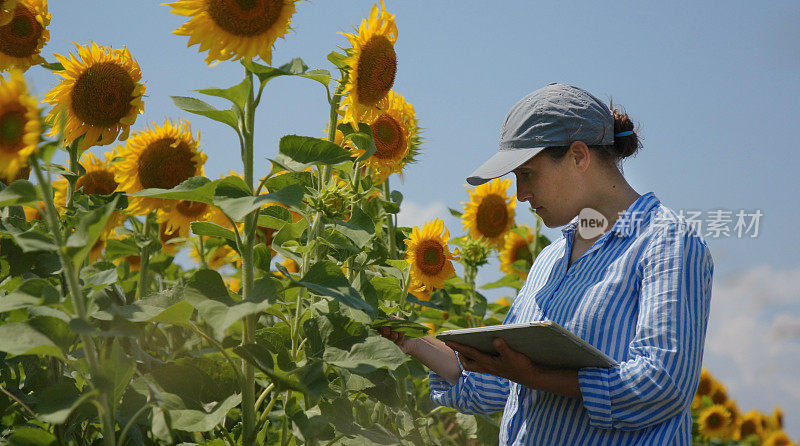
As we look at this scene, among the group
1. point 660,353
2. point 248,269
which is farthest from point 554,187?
point 248,269

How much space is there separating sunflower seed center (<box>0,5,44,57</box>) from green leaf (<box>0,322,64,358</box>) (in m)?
1.32

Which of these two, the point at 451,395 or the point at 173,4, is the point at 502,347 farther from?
the point at 173,4

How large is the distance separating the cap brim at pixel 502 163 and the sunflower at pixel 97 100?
96 cm

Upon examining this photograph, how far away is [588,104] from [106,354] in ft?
4.44

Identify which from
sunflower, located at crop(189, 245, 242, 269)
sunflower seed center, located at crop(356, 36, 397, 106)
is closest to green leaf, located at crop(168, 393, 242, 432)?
sunflower seed center, located at crop(356, 36, 397, 106)

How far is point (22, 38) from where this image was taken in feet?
7.93

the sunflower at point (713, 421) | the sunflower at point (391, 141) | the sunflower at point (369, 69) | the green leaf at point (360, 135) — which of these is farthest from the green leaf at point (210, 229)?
the sunflower at point (713, 421)

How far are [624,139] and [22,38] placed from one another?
1.82 meters

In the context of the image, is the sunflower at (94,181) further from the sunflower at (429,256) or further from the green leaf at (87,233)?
the green leaf at (87,233)

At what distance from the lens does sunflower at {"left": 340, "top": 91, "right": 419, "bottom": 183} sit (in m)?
2.49

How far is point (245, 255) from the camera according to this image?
1607 mm

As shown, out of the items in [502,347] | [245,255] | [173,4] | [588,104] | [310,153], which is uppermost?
[173,4]

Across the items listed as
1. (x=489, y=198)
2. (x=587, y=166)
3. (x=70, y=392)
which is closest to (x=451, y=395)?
(x=587, y=166)

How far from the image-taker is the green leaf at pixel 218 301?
138cm
